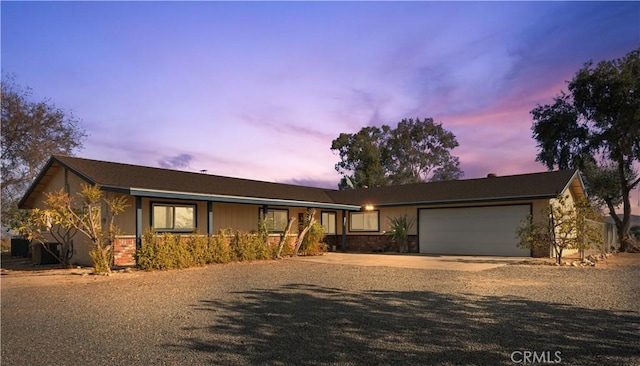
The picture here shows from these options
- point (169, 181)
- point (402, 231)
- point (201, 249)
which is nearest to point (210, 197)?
point (201, 249)

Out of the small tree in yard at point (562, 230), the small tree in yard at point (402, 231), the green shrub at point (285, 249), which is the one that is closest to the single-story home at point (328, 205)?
the small tree in yard at point (402, 231)

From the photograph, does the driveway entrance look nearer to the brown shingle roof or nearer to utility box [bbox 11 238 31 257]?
the brown shingle roof

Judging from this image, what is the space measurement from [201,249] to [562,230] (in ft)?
39.7

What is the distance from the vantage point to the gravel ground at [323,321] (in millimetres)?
4578

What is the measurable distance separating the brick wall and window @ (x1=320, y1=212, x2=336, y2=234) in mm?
10586

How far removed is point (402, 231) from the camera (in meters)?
20.8

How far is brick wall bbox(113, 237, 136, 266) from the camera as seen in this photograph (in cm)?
1417

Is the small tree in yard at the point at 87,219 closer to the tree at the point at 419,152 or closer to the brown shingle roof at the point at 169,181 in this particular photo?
the brown shingle roof at the point at 169,181

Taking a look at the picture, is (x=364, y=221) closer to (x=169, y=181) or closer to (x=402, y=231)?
(x=402, y=231)

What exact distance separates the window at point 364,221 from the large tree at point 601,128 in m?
15.0

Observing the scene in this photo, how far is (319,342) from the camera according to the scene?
504 centimetres

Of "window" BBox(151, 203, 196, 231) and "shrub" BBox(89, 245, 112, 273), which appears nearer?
"shrub" BBox(89, 245, 112, 273)

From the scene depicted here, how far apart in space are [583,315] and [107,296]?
26.9 ft

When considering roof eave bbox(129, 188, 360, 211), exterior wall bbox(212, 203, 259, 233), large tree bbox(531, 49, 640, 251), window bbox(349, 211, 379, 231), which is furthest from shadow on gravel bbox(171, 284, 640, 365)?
large tree bbox(531, 49, 640, 251)
